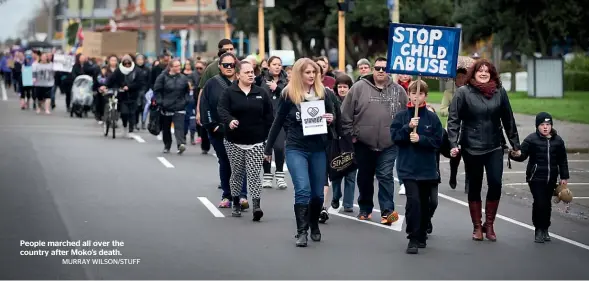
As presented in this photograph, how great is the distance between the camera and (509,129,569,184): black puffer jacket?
Answer: 1380cm

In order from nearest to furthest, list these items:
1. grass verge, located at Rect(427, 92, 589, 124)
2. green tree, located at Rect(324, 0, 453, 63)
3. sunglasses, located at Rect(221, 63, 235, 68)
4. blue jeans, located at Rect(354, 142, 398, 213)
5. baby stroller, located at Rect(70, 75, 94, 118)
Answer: blue jeans, located at Rect(354, 142, 398, 213) < sunglasses, located at Rect(221, 63, 235, 68) < grass verge, located at Rect(427, 92, 589, 124) < baby stroller, located at Rect(70, 75, 94, 118) < green tree, located at Rect(324, 0, 453, 63)

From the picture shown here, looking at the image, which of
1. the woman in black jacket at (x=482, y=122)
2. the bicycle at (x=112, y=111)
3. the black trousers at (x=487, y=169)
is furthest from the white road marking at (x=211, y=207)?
the bicycle at (x=112, y=111)

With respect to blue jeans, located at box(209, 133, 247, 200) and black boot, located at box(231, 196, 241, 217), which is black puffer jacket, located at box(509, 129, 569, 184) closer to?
black boot, located at box(231, 196, 241, 217)

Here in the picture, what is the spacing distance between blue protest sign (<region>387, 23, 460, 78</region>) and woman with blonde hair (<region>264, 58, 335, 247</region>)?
943 millimetres

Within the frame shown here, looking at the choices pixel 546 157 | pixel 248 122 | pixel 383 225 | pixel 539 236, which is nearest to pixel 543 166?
pixel 546 157

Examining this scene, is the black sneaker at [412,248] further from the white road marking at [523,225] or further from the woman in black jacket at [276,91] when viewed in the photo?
the woman in black jacket at [276,91]

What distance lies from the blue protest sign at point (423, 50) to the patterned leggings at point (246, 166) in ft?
6.37

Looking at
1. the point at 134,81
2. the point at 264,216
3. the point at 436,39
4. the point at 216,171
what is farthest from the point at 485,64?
the point at 134,81

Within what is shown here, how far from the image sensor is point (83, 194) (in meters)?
17.8

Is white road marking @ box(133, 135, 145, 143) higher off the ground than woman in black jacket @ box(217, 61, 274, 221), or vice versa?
woman in black jacket @ box(217, 61, 274, 221)

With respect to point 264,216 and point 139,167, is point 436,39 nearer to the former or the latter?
point 264,216

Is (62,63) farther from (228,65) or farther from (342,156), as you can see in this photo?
(342,156)

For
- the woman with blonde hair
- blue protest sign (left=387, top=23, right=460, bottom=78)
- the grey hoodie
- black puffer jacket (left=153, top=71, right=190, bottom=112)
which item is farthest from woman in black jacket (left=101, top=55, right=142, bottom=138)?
the woman with blonde hair

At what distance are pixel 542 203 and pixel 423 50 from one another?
1.86m
